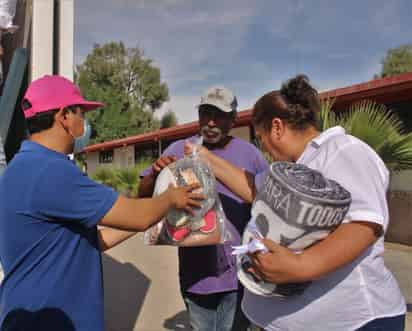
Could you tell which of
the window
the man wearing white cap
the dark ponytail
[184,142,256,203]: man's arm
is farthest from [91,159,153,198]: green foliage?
the dark ponytail

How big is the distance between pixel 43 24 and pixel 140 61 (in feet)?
133

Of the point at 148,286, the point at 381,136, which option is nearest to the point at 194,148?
the point at 148,286

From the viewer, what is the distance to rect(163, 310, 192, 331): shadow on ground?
4488 millimetres

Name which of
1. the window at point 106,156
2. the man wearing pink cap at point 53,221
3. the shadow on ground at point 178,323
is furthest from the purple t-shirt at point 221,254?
the window at point 106,156

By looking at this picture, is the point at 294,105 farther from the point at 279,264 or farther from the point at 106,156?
the point at 106,156

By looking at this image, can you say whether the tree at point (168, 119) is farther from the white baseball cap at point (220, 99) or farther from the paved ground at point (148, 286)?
the white baseball cap at point (220, 99)

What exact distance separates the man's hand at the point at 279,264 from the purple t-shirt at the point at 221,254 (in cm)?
98

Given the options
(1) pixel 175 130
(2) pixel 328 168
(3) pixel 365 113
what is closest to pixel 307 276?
(2) pixel 328 168

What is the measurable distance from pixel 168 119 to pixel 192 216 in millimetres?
40860

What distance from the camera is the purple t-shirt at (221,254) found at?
243 cm

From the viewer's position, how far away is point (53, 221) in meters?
1.60

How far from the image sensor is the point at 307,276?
136cm

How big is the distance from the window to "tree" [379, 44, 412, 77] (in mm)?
23194

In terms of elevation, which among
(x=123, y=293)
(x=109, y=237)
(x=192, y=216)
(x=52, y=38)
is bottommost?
(x=123, y=293)
